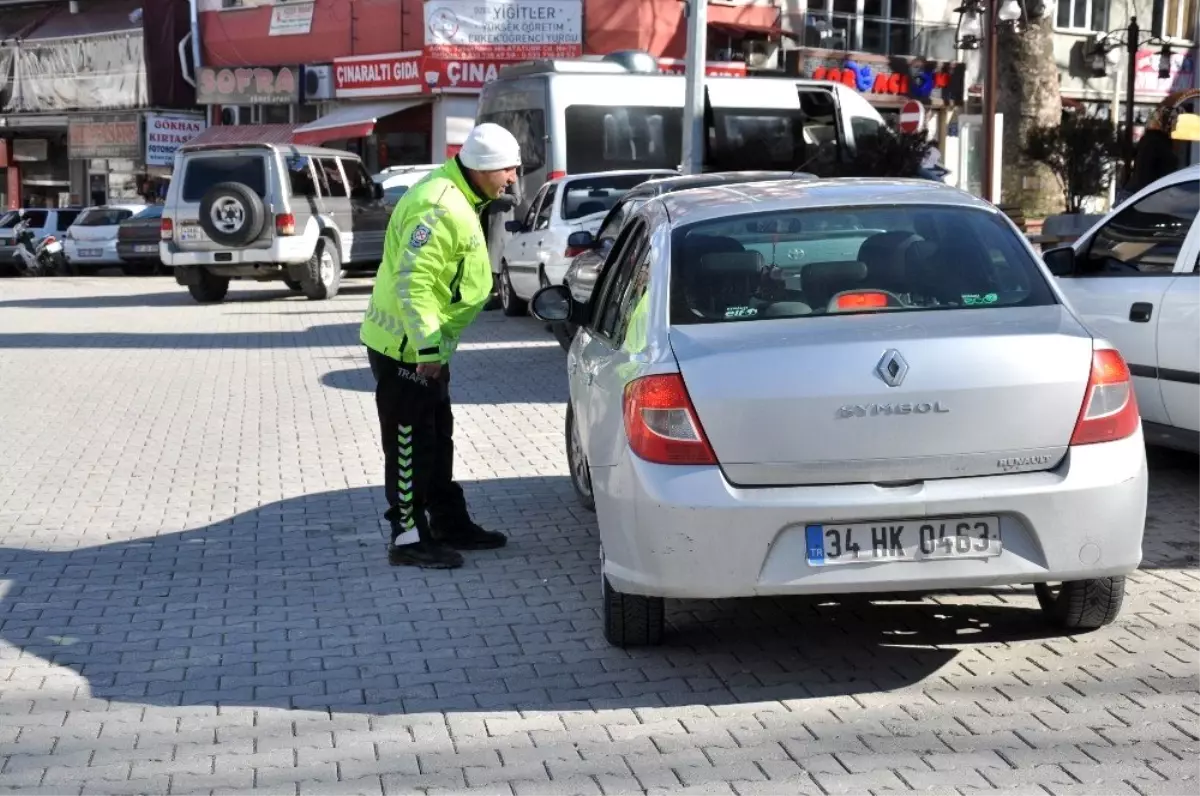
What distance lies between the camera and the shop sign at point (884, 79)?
1468 inches

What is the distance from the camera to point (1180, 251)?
8.59 m

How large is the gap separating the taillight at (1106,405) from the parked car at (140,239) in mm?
29128

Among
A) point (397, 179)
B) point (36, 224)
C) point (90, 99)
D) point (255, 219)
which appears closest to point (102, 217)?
point (36, 224)

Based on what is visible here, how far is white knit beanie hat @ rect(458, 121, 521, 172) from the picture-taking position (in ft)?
23.3

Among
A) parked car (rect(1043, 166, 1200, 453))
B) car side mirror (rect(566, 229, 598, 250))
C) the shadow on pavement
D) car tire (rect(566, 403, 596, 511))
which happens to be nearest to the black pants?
the shadow on pavement

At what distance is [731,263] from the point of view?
588 cm

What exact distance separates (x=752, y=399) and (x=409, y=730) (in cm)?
141

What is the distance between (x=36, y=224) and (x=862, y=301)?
33.2m

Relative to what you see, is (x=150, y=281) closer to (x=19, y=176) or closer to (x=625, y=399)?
(x=19, y=176)

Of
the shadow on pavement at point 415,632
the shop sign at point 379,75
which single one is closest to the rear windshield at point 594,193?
the shadow on pavement at point 415,632

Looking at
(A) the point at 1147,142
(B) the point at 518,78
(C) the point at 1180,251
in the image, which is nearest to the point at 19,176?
(B) the point at 518,78

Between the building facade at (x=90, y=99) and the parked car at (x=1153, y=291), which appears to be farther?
the building facade at (x=90, y=99)

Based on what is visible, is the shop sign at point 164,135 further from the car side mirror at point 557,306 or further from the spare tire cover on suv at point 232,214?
the car side mirror at point 557,306

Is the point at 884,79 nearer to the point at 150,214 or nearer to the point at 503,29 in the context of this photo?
the point at 503,29
